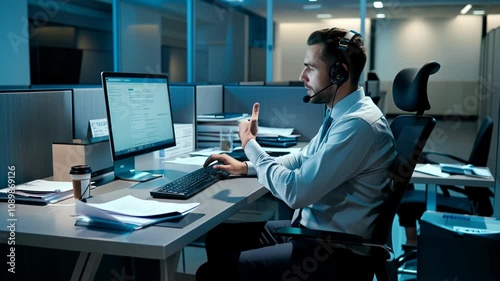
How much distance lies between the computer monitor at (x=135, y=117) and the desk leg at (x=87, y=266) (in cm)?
50

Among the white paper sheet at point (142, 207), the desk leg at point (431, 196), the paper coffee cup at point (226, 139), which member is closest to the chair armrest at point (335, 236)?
the white paper sheet at point (142, 207)

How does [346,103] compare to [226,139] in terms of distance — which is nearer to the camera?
[346,103]

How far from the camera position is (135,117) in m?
1.94

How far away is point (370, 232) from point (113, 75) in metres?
1.05

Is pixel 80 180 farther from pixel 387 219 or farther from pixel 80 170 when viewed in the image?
pixel 387 219

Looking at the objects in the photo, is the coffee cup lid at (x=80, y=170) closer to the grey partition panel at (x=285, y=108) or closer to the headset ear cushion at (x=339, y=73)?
the headset ear cushion at (x=339, y=73)

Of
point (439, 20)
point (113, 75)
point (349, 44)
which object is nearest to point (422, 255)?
point (349, 44)

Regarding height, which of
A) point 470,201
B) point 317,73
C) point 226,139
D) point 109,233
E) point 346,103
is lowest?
point 470,201

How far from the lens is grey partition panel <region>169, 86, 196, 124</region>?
110 inches

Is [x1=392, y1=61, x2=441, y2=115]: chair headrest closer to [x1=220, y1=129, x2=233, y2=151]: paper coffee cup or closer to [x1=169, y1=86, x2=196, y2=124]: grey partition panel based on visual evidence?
[x1=220, y1=129, x2=233, y2=151]: paper coffee cup

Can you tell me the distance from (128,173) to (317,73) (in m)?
0.85

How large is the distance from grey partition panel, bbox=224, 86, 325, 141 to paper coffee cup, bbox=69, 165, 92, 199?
1718mm

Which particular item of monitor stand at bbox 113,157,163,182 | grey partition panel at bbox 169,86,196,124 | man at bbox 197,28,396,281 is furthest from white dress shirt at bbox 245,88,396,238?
grey partition panel at bbox 169,86,196,124

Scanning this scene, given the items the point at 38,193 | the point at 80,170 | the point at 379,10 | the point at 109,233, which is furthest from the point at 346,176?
the point at 379,10
